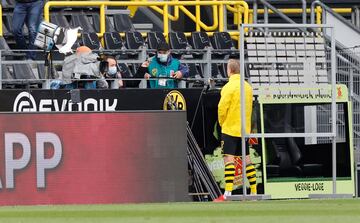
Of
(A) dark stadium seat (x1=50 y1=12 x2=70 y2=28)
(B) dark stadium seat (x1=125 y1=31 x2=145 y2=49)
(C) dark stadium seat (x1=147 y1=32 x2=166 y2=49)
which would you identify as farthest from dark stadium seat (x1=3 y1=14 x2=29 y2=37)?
(C) dark stadium seat (x1=147 y1=32 x2=166 y2=49)

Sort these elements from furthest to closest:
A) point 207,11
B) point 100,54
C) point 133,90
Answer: point 207,11 → point 100,54 → point 133,90

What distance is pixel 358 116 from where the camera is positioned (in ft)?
66.3

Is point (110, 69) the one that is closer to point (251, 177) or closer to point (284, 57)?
point (251, 177)

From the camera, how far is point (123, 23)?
2350 centimetres

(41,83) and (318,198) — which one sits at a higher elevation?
(41,83)

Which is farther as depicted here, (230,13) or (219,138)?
(230,13)

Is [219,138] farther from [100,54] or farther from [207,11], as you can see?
[207,11]

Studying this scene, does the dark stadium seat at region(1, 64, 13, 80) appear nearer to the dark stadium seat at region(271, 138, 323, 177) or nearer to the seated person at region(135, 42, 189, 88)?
the seated person at region(135, 42, 189, 88)

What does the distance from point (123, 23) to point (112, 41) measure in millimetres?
1724

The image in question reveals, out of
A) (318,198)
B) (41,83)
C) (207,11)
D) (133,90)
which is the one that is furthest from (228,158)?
(207,11)

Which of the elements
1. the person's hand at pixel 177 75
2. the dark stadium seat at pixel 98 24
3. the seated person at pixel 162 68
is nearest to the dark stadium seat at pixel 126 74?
the seated person at pixel 162 68

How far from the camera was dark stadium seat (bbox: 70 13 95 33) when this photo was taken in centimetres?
2303

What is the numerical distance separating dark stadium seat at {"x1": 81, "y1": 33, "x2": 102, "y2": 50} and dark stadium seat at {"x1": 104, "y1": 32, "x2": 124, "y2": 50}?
0.16 m

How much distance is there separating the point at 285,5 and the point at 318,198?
35.0 ft
